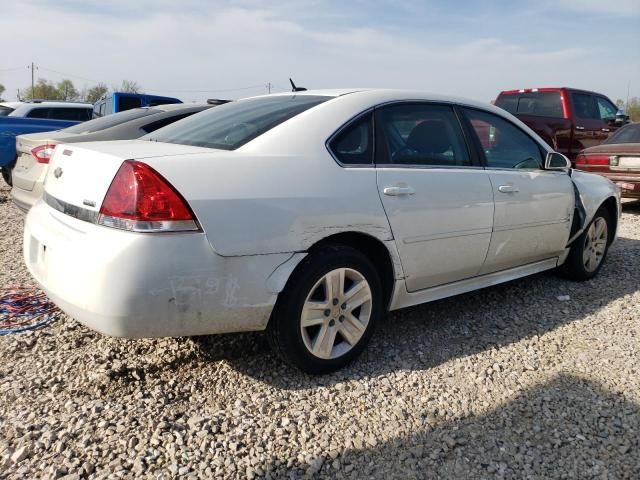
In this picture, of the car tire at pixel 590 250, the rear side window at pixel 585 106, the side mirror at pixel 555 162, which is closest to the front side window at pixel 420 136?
the side mirror at pixel 555 162

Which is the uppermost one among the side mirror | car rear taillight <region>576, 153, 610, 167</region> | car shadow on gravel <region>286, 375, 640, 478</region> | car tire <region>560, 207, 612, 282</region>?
the side mirror

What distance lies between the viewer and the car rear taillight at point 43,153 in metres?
4.81

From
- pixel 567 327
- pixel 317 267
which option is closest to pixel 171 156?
pixel 317 267

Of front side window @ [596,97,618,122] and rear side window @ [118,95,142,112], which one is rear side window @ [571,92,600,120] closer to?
front side window @ [596,97,618,122]

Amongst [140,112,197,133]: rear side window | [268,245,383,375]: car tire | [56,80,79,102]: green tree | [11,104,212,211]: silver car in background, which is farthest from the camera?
[56,80,79,102]: green tree

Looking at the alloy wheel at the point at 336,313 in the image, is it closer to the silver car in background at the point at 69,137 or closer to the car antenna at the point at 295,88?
the car antenna at the point at 295,88

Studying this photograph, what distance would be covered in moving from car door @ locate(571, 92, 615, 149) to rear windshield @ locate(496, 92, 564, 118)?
1.01ft

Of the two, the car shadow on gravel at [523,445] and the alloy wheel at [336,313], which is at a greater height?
the alloy wheel at [336,313]

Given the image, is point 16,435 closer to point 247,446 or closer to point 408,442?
point 247,446

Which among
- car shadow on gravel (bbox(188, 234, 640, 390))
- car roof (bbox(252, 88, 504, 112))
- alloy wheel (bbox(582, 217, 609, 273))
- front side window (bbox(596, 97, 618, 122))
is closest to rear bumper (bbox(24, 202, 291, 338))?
car shadow on gravel (bbox(188, 234, 640, 390))

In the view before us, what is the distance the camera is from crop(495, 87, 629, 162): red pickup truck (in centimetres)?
971

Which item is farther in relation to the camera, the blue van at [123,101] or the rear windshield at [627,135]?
the blue van at [123,101]

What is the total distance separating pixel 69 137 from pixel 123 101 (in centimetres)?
559

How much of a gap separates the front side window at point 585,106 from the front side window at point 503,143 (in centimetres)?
672
